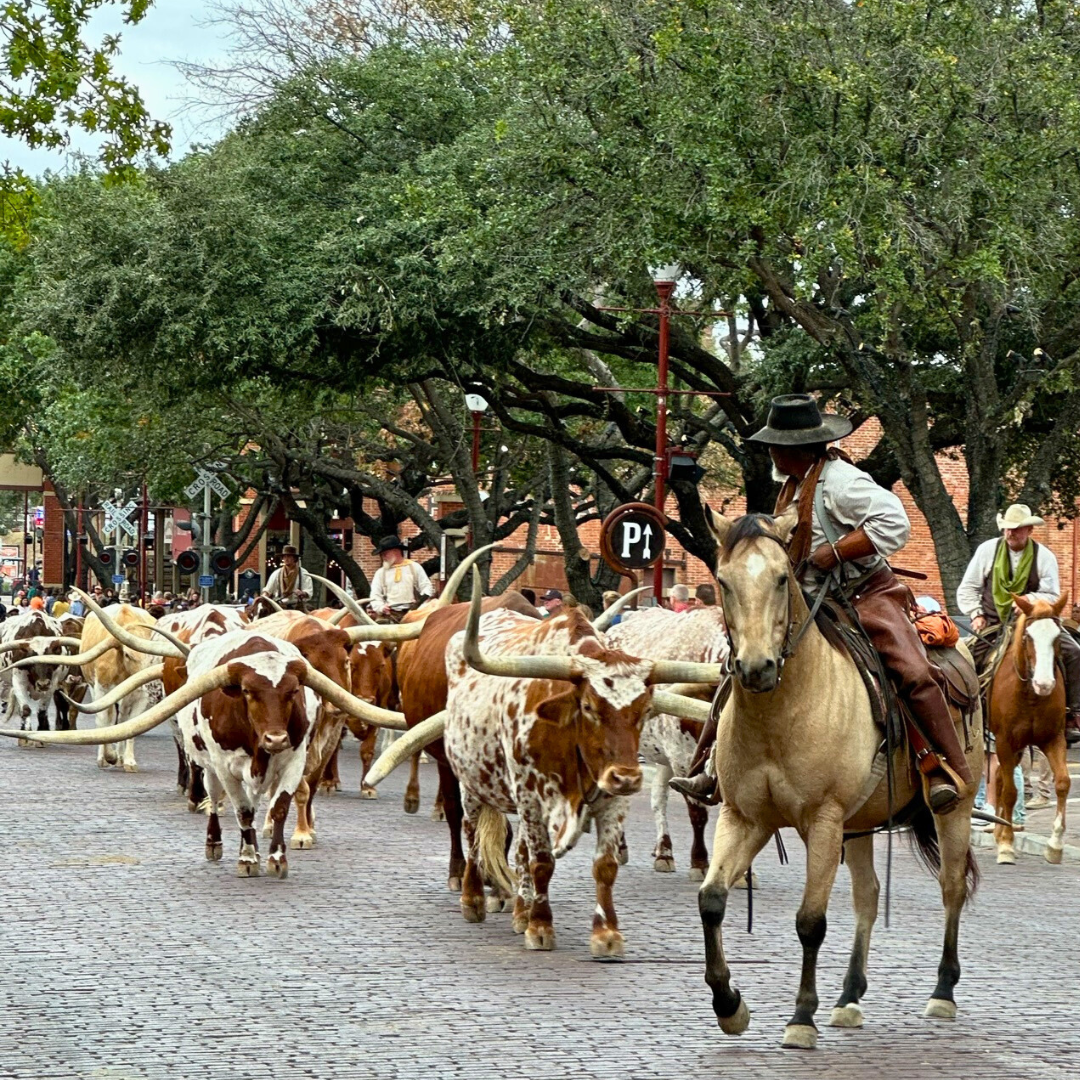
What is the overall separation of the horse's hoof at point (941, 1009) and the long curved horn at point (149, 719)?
475 cm

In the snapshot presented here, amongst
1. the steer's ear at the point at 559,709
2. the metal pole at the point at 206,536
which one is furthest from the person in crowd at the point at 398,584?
the metal pole at the point at 206,536

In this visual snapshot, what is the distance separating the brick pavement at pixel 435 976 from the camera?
7.69m

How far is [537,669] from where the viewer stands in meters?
10.2

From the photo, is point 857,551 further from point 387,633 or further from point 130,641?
point 130,641

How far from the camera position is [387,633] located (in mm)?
14555

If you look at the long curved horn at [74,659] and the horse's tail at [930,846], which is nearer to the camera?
the horse's tail at [930,846]

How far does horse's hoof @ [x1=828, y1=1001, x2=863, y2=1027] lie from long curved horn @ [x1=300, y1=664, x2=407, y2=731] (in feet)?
15.0

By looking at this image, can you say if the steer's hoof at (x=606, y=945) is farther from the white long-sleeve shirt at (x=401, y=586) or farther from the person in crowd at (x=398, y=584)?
the white long-sleeve shirt at (x=401, y=586)

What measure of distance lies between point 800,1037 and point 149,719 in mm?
5503

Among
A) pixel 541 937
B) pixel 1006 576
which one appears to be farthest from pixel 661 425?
pixel 541 937

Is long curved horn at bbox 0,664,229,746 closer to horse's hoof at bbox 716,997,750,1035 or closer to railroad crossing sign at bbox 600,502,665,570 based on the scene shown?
horse's hoof at bbox 716,997,750,1035

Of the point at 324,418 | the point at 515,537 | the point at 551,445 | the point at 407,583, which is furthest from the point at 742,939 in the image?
the point at 515,537

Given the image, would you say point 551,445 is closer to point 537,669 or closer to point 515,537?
point 537,669

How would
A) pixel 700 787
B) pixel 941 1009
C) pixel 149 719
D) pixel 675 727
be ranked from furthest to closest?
pixel 675 727
pixel 149 719
pixel 700 787
pixel 941 1009
